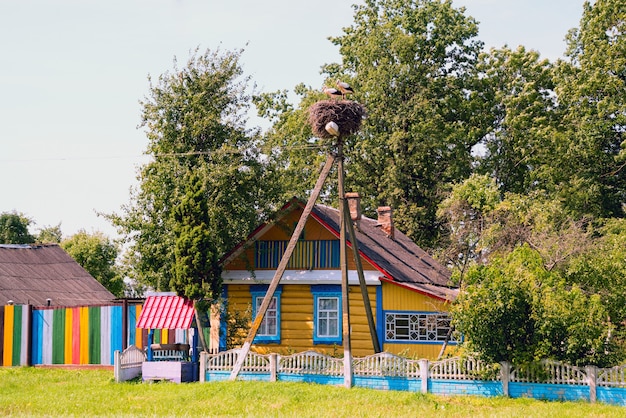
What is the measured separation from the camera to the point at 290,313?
2739 centimetres

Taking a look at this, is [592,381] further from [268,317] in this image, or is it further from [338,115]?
[268,317]

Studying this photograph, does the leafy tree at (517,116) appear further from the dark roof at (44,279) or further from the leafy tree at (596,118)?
the dark roof at (44,279)

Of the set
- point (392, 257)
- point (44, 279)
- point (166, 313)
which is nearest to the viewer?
point (166, 313)

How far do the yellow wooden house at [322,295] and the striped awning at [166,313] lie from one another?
225cm

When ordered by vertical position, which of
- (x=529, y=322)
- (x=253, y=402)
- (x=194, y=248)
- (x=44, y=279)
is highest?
(x=194, y=248)

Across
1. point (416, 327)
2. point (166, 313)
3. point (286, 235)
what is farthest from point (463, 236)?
point (166, 313)

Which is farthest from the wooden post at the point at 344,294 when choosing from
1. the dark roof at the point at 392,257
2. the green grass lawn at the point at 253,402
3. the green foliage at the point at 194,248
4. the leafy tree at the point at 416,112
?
the leafy tree at the point at 416,112

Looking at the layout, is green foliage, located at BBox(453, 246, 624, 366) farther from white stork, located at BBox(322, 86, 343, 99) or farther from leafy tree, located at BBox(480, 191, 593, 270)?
white stork, located at BBox(322, 86, 343, 99)

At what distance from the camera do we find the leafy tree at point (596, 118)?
3906cm

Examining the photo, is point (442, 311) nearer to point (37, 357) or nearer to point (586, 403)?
point (586, 403)

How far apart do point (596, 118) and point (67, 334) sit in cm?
2465

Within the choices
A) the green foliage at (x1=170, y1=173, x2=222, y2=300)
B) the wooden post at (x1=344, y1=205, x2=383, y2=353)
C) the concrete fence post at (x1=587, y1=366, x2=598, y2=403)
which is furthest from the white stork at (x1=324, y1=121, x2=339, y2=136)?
the concrete fence post at (x1=587, y1=366, x2=598, y2=403)

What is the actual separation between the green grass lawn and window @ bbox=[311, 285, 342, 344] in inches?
194

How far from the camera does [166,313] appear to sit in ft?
82.3
